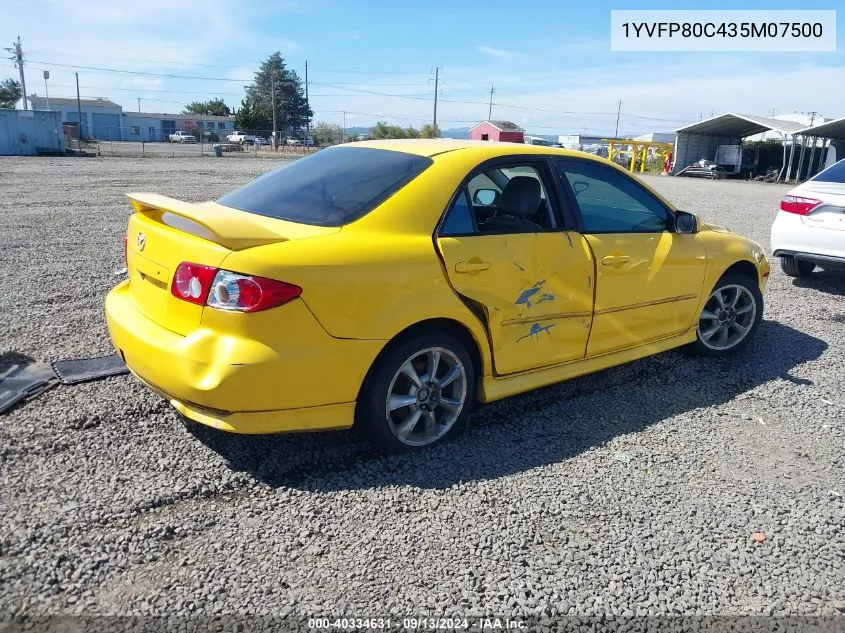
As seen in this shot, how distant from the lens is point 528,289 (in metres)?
3.67

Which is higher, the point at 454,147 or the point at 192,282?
the point at 454,147

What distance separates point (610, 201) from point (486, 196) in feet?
2.84

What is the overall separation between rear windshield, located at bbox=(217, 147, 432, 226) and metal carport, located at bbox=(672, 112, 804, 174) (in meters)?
38.8

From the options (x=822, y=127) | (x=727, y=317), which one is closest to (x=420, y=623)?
(x=727, y=317)

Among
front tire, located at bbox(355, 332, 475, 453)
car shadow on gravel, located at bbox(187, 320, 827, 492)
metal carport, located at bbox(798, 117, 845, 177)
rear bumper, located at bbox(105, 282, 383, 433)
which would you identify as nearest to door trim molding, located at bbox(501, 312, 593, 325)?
front tire, located at bbox(355, 332, 475, 453)

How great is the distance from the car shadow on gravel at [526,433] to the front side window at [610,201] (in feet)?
3.59

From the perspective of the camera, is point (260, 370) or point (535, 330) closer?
point (260, 370)

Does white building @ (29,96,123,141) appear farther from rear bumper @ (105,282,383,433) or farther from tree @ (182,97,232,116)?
rear bumper @ (105,282,383,433)

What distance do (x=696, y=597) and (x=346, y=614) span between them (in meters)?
1.36

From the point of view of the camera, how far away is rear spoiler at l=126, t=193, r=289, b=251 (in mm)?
2891

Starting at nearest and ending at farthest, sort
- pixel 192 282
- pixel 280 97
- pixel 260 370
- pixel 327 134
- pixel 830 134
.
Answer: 1. pixel 260 370
2. pixel 192 282
3. pixel 830 134
4. pixel 327 134
5. pixel 280 97

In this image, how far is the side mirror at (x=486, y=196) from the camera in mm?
4004

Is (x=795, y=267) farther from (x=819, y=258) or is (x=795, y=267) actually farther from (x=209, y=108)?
(x=209, y=108)

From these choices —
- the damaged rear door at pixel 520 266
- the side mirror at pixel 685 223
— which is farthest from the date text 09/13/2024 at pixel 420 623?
the side mirror at pixel 685 223
